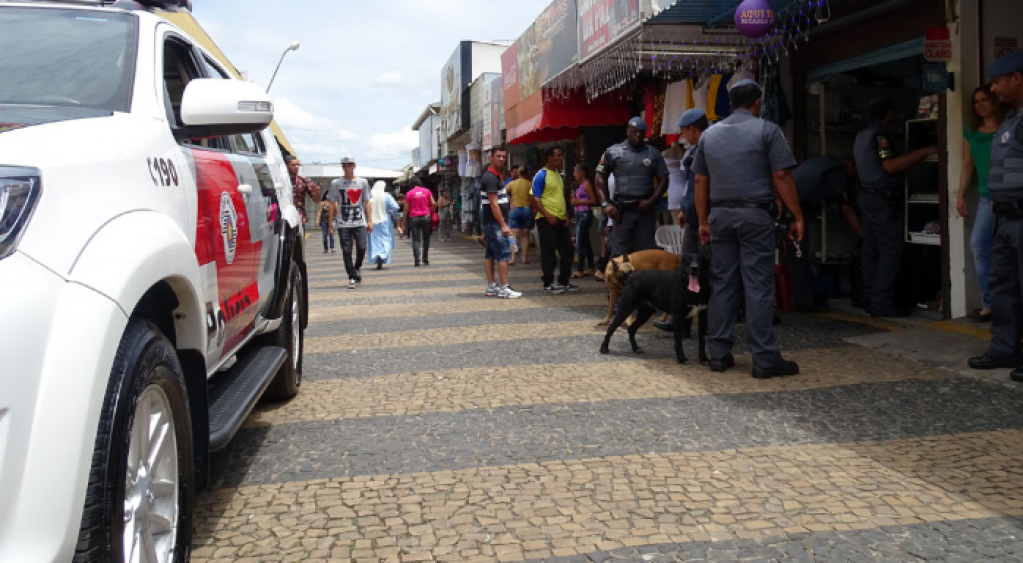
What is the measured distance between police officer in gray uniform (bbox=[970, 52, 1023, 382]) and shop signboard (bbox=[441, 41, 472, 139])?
24861 millimetres

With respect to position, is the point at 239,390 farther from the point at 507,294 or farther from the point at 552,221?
the point at 552,221

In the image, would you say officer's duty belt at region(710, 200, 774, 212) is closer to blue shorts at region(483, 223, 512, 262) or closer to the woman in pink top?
blue shorts at region(483, 223, 512, 262)

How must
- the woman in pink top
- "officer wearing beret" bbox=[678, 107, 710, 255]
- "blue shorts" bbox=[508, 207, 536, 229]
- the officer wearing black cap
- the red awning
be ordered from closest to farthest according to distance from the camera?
"officer wearing beret" bbox=[678, 107, 710, 255]
the officer wearing black cap
"blue shorts" bbox=[508, 207, 536, 229]
the red awning
the woman in pink top

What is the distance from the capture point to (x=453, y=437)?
15.0ft

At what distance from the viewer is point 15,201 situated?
1.90 m

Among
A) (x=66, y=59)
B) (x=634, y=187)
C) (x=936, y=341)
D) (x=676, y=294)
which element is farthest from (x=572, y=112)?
(x=66, y=59)

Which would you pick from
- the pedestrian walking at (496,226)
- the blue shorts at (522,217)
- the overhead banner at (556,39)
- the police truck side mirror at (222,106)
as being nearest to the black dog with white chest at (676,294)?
the police truck side mirror at (222,106)

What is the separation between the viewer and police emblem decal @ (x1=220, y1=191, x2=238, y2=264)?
351 cm

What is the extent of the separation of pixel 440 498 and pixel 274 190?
210 cm

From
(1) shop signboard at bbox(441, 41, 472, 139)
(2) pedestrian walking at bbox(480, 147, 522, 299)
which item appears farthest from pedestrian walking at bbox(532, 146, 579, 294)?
(1) shop signboard at bbox(441, 41, 472, 139)

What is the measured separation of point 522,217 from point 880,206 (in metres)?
5.57

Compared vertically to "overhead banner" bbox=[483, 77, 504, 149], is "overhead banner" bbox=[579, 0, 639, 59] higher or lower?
lower

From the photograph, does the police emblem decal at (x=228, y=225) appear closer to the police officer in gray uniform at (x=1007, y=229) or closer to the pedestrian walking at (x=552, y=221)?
the police officer in gray uniform at (x=1007, y=229)

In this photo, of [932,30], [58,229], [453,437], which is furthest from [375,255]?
[58,229]
